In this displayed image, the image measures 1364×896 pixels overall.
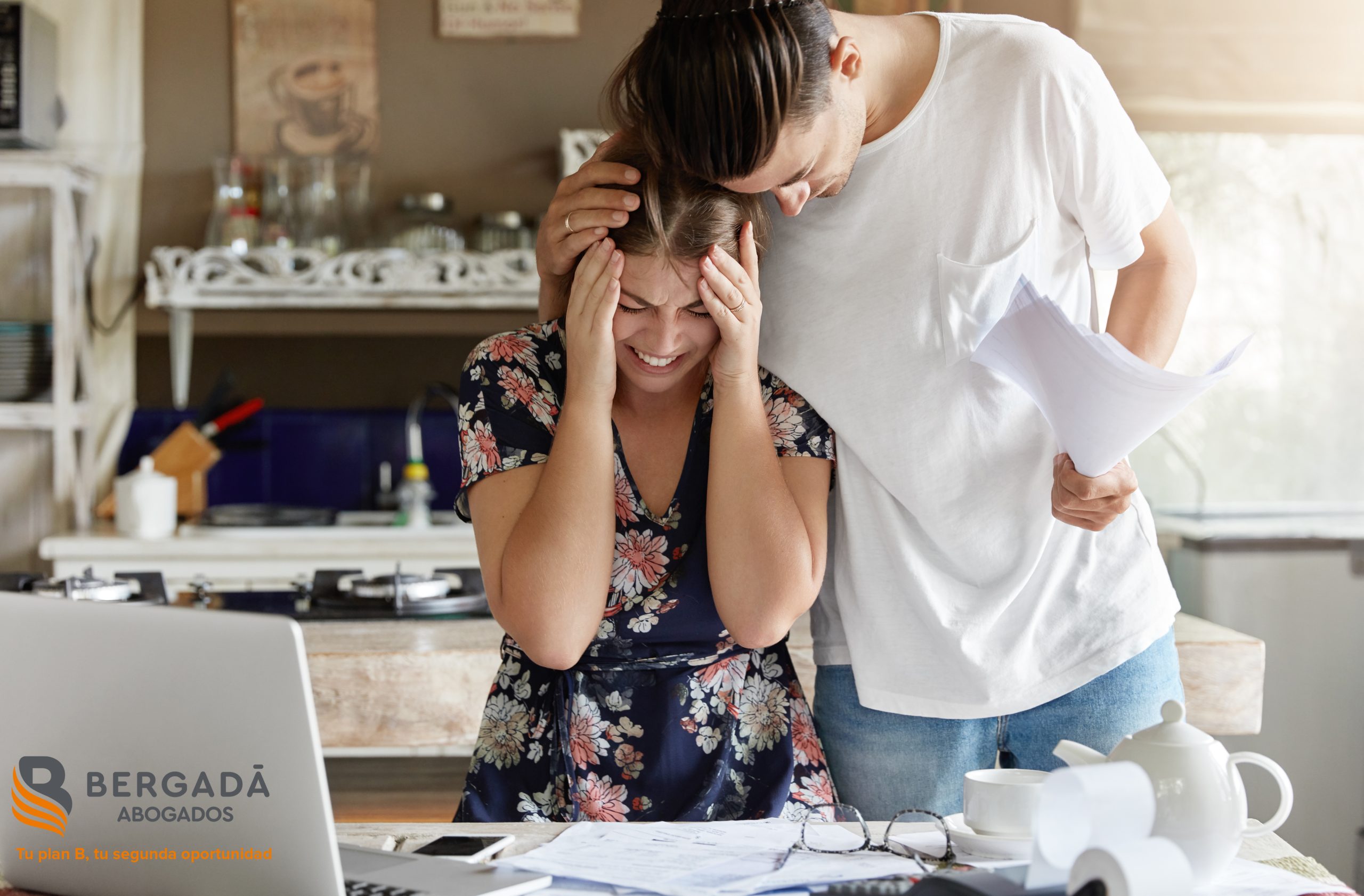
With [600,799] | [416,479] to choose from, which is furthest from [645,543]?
[416,479]

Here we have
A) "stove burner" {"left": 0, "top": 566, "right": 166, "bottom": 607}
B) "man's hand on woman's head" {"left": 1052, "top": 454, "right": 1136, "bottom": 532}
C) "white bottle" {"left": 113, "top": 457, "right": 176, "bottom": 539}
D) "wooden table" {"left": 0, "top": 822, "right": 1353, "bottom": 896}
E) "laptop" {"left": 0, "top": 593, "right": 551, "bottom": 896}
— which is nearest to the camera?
"laptop" {"left": 0, "top": 593, "right": 551, "bottom": 896}

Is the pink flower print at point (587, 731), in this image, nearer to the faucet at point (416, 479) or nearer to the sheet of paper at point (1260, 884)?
the sheet of paper at point (1260, 884)

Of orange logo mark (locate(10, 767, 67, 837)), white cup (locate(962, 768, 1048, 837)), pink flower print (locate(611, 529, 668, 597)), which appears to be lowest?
white cup (locate(962, 768, 1048, 837))

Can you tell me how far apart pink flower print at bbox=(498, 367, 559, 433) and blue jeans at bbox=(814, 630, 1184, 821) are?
1.39 ft

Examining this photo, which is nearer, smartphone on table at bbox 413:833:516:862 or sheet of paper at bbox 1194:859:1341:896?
sheet of paper at bbox 1194:859:1341:896

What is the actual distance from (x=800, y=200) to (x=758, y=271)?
184 millimetres

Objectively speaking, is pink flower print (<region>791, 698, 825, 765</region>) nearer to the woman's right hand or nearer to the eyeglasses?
the eyeglasses

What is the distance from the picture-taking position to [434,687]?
Result: 1.77 meters

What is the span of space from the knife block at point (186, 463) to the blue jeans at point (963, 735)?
102 inches

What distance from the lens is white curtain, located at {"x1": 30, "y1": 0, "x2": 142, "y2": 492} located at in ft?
11.3

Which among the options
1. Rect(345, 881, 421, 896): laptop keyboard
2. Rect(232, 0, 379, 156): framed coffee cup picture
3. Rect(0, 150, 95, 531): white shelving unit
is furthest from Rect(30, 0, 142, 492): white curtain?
Rect(345, 881, 421, 896): laptop keyboard

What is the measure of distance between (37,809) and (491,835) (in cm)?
35

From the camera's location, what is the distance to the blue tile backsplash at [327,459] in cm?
357

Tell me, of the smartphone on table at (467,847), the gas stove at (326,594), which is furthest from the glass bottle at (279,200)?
the smartphone on table at (467,847)
